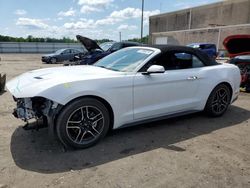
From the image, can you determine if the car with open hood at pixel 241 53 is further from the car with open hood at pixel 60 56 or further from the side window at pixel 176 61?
the car with open hood at pixel 60 56

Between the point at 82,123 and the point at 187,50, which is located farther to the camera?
the point at 187,50

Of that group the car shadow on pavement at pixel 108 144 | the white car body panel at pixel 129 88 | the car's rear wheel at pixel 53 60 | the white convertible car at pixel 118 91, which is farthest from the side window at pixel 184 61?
the car's rear wheel at pixel 53 60

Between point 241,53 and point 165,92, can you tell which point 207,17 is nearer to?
point 241,53

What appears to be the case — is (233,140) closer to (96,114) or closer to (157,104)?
(157,104)

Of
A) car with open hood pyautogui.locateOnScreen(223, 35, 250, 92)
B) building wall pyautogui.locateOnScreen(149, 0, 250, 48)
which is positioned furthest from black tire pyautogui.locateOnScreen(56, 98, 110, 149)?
building wall pyautogui.locateOnScreen(149, 0, 250, 48)

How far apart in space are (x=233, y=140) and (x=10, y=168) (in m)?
3.37

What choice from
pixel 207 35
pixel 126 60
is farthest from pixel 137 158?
pixel 207 35

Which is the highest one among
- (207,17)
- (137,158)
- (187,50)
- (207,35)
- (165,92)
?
(207,17)

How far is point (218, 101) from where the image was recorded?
16.5 feet

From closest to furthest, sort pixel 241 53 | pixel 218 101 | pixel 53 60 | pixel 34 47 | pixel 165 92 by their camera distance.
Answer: pixel 165 92 → pixel 218 101 → pixel 241 53 → pixel 53 60 → pixel 34 47

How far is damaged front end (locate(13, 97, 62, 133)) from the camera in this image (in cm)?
326

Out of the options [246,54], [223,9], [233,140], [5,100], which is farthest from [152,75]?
[223,9]

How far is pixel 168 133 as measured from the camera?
418 cm

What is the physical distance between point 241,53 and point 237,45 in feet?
1.02
